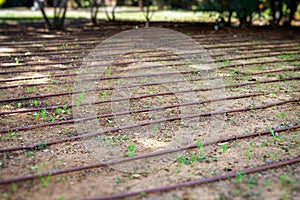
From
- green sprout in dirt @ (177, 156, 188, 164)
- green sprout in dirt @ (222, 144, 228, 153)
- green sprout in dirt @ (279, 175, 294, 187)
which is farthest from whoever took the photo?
green sprout in dirt @ (222, 144, 228, 153)

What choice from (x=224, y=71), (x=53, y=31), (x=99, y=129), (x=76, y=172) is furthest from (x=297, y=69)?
(x=53, y=31)

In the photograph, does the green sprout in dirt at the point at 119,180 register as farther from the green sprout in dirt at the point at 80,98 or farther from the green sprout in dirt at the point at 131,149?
the green sprout in dirt at the point at 80,98

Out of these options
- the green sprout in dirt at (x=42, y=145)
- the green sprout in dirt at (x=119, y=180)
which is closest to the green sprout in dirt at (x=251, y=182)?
the green sprout in dirt at (x=119, y=180)

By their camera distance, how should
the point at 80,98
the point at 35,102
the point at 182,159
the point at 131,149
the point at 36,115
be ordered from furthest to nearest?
the point at 80,98 < the point at 35,102 < the point at 36,115 < the point at 131,149 < the point at 182,159

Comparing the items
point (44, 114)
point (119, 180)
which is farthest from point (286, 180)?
point (44, 114)

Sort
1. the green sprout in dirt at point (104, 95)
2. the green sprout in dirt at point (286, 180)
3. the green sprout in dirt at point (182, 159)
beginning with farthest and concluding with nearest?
the green sprout in dirt at point (104, 95) → the green sprout in dirt at point (182, 159) → the green sprout in dirt at point (286, 180)

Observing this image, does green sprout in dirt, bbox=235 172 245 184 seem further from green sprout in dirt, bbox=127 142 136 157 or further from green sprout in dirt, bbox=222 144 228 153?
green sprout in dirt, bbox=127 142 136 157

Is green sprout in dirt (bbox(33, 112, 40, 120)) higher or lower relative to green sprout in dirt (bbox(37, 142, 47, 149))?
higher

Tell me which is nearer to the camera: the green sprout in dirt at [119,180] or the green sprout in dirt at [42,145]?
the green sprout in dirt at [119,180]

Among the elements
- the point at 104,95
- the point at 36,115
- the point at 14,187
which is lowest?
the point at 14,187

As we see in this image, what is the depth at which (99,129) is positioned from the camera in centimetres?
457

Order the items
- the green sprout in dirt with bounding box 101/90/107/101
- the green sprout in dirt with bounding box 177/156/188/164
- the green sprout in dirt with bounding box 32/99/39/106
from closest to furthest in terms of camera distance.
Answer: the green sprout in dirt with bounding box 177/156/188/164 < the green sprout in dirt with bounding box 32/99/39/106 < the green sprout in dirt with bounding box 101/90/107/101

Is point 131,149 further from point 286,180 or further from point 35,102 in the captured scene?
point 35,102

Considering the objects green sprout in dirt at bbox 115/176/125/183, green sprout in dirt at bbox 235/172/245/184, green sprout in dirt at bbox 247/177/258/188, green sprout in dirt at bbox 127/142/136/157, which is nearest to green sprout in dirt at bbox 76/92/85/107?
green sprout in dirt at bbox 127/142/136/157
